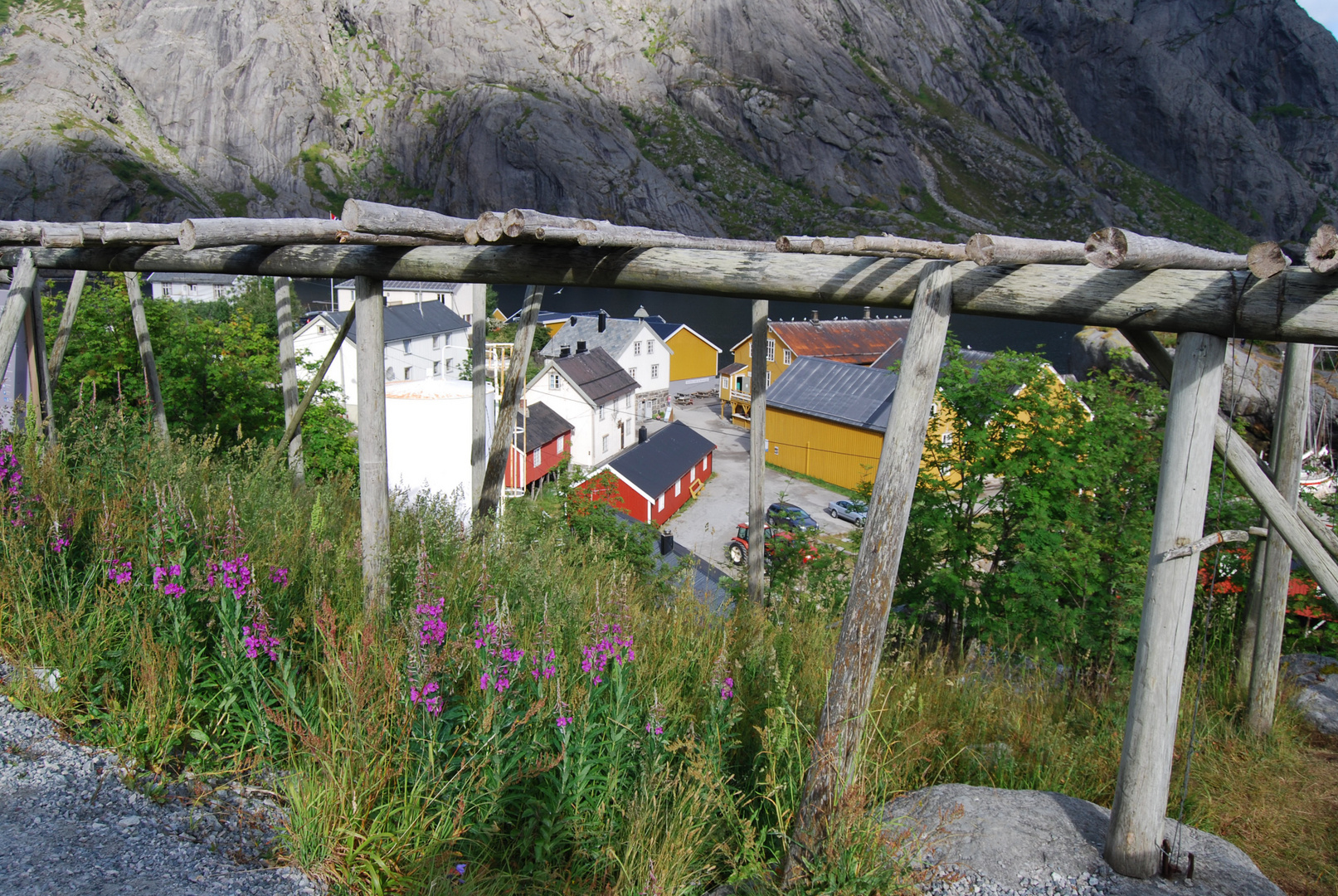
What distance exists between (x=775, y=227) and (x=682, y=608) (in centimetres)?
14638

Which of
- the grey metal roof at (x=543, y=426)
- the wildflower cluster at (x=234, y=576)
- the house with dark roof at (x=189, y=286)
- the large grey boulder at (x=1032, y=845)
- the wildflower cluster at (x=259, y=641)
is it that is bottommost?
the grey metal roof at (x=543, y=426)

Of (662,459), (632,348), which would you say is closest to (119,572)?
(662,459)

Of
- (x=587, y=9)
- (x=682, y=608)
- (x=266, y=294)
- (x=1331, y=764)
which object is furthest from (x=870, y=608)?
(x=587, y=9)

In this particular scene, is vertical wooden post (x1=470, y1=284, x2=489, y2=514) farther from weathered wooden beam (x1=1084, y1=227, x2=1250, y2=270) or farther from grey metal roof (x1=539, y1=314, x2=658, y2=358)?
grey metal roof (x1=539, y1=314, x2=658, y2=358)

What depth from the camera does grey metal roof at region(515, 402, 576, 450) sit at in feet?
98.2

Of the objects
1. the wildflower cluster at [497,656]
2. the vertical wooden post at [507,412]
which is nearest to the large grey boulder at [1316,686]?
the wildflower cluster at [497,656]

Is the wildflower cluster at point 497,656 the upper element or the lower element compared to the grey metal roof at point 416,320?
lower

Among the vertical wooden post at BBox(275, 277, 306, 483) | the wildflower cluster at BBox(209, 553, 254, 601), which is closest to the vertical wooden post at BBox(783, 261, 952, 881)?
the wildflower cluster at BBox(209, 553, 254, 601)

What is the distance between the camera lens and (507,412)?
693 centimetres

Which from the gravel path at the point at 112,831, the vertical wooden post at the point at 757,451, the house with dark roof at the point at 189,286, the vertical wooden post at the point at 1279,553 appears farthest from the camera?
the house with dark roof at the point at 189,286

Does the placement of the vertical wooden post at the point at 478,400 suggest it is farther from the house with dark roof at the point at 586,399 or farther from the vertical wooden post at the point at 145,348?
Result: the house with dark roof at the point at 586,399

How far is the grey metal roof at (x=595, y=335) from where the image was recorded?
151 ft

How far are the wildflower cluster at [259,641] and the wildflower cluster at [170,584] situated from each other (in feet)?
1.14

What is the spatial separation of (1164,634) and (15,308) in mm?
7709
